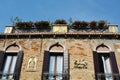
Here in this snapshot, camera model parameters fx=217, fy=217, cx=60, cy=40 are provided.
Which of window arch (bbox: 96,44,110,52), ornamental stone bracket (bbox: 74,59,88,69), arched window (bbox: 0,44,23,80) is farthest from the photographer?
window arch (bbox: 96,44,110,52)

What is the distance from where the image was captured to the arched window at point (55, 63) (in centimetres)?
1178

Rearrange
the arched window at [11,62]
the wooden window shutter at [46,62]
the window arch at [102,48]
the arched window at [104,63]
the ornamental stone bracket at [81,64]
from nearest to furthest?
the arched window at [104,63], the arched window at [11,62], the wooden window shutter at [46,62], the ornamental stone bracket at [81,64], the window arch at [102,48]

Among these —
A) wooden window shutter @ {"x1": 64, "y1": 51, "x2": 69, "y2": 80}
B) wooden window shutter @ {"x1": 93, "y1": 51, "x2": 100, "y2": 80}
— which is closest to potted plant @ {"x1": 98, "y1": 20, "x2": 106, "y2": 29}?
wooden window shutter @ {"x1": 93, "y1": 51, "x2": 100, "y2": 80}

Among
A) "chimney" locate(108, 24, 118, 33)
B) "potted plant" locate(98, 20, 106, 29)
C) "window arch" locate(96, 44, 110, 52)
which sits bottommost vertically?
"window arch" locate(96, 44, 110, 52)

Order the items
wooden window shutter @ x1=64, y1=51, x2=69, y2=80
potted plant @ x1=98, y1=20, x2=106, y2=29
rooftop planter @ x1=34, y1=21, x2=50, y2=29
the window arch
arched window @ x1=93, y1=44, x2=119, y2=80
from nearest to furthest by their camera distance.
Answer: wooden window shutter @ x1=64, y1=51, x2=69, y2=80 → arched window @ x1=93, y1=44, x2=119, y2=80 → the window arch → potted plant @ x1=98, y1=20, x2=106, y2=29 → rooftop planter @ x1=34, y1=21, x2=50, y2=29

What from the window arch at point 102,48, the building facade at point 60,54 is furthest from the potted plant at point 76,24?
the window arch at point 102,48

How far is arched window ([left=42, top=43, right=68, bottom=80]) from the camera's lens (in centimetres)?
1178

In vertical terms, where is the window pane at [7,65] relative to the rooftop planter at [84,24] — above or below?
below

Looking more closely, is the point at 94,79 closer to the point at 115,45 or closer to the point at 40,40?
the point at 115,45

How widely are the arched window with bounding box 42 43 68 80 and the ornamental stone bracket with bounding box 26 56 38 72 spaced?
0.55 metres

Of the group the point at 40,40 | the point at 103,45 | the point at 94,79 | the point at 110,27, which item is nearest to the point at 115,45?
the point at 103,45

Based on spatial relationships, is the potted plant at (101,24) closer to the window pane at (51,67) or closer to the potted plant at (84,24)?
the potted plant at (84,24)

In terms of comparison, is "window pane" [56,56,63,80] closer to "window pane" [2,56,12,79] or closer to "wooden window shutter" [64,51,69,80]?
"wooden window shutter" [64,51,69,80]

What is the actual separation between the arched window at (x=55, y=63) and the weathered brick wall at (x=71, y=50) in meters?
0.27
